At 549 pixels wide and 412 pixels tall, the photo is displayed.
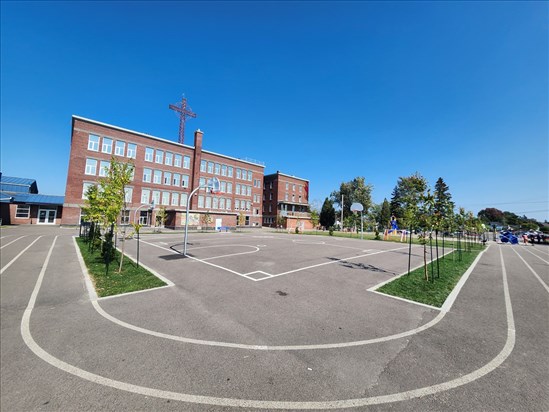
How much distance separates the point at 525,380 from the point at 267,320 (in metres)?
4.58

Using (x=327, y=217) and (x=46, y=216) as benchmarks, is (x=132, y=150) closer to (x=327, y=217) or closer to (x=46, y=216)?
(x=46, y=216)

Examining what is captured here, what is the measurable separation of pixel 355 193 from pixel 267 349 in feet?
239

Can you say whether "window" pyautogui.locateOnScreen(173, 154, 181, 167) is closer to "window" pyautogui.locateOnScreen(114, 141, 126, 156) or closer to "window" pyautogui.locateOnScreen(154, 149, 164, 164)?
"window" pyautogui.locateOnScreen(154, 149, 164, 164)

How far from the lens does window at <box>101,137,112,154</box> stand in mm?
40969

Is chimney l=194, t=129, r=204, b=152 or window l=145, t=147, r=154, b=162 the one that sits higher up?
chimney l=194, t=129, r=204, b=152

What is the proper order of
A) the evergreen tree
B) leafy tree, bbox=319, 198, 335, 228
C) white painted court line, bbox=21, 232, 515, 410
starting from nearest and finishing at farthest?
white painted court line, bbox=21, 232, 515, 410, leafy tree, bbox=319, 198, 335, 228, the evergreen tree

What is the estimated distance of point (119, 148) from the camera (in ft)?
140

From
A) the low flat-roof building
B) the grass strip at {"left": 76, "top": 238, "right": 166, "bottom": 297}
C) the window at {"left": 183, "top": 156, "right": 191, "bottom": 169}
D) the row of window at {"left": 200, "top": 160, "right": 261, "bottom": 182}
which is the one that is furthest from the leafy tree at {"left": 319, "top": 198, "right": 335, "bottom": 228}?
the low flat-roof building

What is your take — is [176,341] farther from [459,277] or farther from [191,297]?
[459,277]

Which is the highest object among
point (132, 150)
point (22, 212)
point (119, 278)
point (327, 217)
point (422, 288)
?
point (132, 150)

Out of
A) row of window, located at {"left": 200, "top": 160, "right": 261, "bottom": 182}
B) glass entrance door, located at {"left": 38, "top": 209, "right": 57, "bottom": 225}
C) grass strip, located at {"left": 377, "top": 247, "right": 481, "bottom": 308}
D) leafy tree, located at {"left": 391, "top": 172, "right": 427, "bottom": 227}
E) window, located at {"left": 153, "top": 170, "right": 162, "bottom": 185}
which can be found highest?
row of window, located at {"left": 200, "top": 160, "right": 261, "bottom": 182}

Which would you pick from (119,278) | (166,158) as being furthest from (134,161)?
(119,278)

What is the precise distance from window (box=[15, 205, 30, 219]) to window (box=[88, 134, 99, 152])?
15743 millimetres

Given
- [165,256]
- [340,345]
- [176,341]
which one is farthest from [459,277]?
[165,256]
